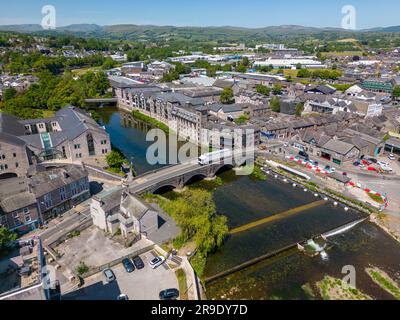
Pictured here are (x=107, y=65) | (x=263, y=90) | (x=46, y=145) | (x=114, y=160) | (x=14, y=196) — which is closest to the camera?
(x=14, y=196)

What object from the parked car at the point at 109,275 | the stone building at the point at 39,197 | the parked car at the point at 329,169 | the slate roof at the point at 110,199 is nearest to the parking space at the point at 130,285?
the parked car at the point at 109,275

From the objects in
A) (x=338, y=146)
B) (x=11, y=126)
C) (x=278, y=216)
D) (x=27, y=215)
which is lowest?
→ (x=278, y=216)

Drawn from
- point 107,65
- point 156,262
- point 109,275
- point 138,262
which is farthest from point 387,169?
point 107,65

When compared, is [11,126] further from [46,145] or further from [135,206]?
[135,206]

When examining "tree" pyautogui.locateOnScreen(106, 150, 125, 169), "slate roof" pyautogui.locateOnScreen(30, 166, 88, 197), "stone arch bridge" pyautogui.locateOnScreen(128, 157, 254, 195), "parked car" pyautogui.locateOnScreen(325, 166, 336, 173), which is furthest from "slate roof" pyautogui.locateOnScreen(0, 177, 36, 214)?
"parked car" pyautogui.locateOnScreen(325, 166, 336, 173)

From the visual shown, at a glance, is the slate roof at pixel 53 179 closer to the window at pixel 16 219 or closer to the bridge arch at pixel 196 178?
the window at pixel 16 219
